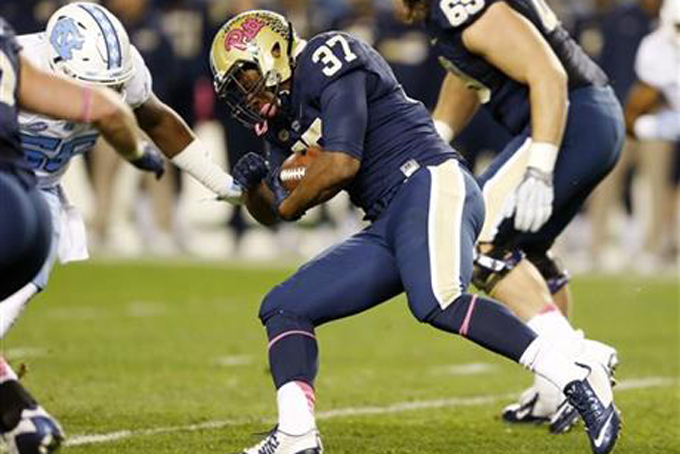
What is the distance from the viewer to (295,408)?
15.7 ft

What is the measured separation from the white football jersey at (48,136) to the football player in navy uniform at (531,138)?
111 centimetres

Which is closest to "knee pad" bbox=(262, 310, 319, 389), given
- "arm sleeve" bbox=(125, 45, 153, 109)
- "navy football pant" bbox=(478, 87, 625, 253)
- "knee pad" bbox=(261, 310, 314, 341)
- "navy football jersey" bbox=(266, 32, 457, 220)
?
"knee pad" bbox=(261, 310, 314, 341)

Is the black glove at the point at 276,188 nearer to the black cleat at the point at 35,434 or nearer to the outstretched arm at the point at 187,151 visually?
the outstretched arm at the point at 187,151

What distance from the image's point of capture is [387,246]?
500 centimetres

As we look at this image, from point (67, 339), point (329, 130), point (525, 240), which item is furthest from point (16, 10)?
point (329, 130)

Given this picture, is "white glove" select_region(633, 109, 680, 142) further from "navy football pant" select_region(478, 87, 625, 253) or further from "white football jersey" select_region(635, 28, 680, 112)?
"navy football pant" select_region(478, 87, 625, 253)

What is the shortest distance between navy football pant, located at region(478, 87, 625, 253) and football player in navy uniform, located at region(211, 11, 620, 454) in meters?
0.65

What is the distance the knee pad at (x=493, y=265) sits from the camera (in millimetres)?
5688

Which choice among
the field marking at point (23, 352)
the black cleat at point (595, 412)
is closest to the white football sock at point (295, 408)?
the black cleat at point (595, 412)

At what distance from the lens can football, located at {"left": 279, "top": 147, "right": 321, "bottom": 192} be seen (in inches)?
196

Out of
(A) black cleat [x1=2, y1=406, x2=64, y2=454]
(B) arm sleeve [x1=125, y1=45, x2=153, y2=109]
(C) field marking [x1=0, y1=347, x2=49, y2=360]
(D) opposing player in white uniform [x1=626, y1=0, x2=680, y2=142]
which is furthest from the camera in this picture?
(C) field marking [x1=0, y1=347, x2=49, y2=360]

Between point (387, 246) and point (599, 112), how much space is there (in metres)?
1.24

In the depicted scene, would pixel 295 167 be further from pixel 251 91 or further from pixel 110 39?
pixel 110 39

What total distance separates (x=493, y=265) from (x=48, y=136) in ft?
4.84
